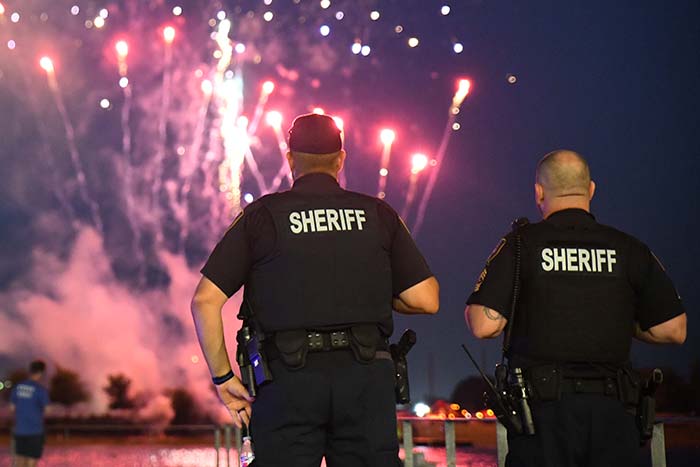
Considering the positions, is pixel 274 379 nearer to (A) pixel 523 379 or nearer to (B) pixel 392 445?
(B) pixel 392 445

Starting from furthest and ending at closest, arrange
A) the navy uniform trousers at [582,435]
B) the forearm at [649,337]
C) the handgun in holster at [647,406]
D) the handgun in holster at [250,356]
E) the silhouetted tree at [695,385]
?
1. the silhouetted tree at [695,385]
2. the forearm at [649,337]
3. the handgun in holster at [647,406]
4. the navy uniform trousers at [582,435]
5. the handgun in holster at [250,356]

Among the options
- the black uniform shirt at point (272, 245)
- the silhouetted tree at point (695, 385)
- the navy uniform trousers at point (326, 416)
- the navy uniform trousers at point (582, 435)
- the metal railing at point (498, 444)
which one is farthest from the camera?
the silhouetted tree at point (695, 385)

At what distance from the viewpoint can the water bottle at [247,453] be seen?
4.56 m

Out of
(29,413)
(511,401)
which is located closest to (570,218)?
(511,401)

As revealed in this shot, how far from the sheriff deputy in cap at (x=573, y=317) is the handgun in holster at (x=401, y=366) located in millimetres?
375

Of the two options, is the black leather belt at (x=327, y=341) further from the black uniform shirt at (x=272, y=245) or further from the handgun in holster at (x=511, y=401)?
the handgun in holster at (x=511, y=401)

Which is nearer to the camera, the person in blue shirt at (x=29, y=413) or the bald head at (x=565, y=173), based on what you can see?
the bald head at (x=565, y=173)

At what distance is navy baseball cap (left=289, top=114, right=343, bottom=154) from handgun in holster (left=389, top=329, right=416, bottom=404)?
931mm

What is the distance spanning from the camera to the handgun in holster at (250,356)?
14.7ft

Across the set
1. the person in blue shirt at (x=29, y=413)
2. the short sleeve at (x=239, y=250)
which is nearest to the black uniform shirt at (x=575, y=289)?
the short sleeve at (x=239, y=250)

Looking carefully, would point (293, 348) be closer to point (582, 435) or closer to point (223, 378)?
point (223, 378)

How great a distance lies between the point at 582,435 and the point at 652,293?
2.64ft

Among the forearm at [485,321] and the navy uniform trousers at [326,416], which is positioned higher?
the forearm at [485,321]

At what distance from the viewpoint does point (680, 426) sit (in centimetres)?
617
